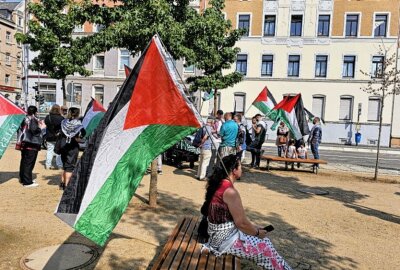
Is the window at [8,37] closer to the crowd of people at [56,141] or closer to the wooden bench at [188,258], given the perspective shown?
the crowd of people at [56,141]

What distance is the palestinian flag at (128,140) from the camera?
3432mm

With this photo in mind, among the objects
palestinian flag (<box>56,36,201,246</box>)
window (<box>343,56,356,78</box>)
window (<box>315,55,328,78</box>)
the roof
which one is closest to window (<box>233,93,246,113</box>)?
window (<box>315,55,328,78</box>)

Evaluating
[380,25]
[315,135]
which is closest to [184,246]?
[315,135]

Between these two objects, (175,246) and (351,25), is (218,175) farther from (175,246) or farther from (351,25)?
(351,25)

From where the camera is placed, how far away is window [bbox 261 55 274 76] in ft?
117

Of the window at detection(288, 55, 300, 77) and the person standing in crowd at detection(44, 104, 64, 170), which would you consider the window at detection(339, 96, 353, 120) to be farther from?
the person standing in crowd at detection(44, 104, 64, 170)

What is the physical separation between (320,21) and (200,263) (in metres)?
34.7

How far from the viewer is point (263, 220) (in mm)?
6926

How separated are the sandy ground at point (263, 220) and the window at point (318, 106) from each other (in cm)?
2420

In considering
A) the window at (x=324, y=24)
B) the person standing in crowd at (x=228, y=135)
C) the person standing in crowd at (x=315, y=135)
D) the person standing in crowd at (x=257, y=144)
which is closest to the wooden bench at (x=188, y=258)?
the person standing in crowd at (x=228, y=135)

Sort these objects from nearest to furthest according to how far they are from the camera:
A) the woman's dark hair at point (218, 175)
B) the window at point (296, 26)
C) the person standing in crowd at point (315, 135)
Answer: the woman's dark hair at point (218, 175) < the person standing in crowd at point (315, 135) < the window at point (296, 26)

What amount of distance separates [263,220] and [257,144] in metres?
6.85

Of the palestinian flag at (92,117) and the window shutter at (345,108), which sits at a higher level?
the window shutter at (345,108)

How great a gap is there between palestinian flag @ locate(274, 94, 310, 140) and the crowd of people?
260 inches
